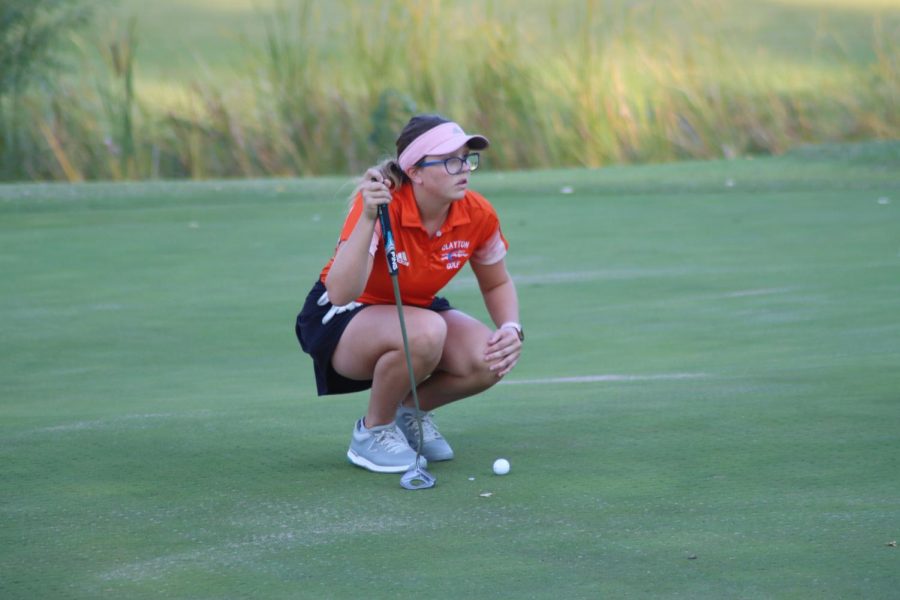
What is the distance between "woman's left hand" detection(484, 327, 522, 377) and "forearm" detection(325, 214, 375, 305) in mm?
397

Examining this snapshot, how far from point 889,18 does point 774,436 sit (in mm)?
20485

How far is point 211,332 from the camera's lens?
703 cm

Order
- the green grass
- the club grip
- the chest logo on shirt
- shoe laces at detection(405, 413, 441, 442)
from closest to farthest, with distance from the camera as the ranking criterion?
1. the green grass
2. the club grip
3. the chest logo on shirt
4. shoe laces at detection(405, 413, 441, 442)

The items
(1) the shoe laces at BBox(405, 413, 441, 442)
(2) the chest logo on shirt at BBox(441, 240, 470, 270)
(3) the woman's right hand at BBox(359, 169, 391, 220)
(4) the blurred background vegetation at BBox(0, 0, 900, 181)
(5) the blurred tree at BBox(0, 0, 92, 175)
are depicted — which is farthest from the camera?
(4) the blurred background vegetation at BBox(0, 0, 900, 181)

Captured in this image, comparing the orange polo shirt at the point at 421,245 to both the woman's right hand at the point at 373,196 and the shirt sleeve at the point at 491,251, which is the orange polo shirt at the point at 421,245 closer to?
the shirt sleeve at the point at 491,251

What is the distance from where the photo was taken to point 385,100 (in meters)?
14.5

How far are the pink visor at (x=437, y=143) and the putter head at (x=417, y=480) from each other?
783 millimetres

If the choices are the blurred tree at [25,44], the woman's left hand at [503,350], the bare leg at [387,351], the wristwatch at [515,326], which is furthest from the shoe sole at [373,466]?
the blurred tree at [25,44]

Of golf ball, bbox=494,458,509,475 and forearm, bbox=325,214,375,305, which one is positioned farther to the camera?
golf ball, bbox=494,458,509,475

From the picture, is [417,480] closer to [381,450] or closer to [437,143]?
[381,450]

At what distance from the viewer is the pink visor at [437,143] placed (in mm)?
4191

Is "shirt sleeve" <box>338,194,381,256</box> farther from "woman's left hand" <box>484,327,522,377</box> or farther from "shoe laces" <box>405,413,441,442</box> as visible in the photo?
"shoe laces" <box>405,413,441,442</box>

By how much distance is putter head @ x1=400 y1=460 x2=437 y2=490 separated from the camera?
408 cm

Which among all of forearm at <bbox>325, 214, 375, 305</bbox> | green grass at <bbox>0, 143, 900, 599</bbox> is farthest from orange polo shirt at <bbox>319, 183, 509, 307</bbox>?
green grass at <bbox>0, 143, 900, 599</bbox>
